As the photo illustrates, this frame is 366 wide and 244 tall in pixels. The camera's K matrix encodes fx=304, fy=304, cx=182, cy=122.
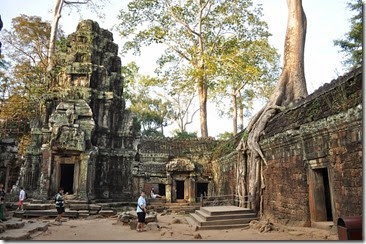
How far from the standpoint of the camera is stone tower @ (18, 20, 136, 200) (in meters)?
12.9

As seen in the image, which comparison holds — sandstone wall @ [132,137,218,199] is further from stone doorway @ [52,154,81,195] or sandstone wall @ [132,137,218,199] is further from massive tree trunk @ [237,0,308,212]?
massive tree trunk @ [237,0,308,212]

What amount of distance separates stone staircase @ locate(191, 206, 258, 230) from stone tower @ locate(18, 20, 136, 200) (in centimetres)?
636

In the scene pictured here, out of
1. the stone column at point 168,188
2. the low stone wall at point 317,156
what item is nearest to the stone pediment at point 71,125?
the stone column at point 168,188

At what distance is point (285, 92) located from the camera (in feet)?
33.5

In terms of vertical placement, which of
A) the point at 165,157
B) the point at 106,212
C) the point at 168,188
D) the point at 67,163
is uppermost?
the point at 165,157

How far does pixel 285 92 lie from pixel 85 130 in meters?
8.48

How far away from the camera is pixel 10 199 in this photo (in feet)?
43.5

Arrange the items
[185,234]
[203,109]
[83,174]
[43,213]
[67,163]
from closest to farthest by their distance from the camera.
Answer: [185,234]
[43,213]
[83,174]
[67,163]
[203,109]

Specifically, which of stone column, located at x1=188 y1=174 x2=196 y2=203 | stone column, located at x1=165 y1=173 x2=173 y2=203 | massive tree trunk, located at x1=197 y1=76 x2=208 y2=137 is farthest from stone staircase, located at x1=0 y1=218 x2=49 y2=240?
massive tree trunk, located at x1=197 y1=76 x2=208 y2=137

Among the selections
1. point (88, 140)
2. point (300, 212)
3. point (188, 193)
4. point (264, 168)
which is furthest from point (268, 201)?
point (188, 193)

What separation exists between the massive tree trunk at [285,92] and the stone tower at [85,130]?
668 centimetres

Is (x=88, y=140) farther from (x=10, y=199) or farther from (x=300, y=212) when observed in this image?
(x=300, y=212)

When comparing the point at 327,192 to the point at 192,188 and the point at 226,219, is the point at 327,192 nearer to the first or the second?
the point at 226,219

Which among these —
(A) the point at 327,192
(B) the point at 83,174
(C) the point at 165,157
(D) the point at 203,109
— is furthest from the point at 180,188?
(A) the point at 327,192
